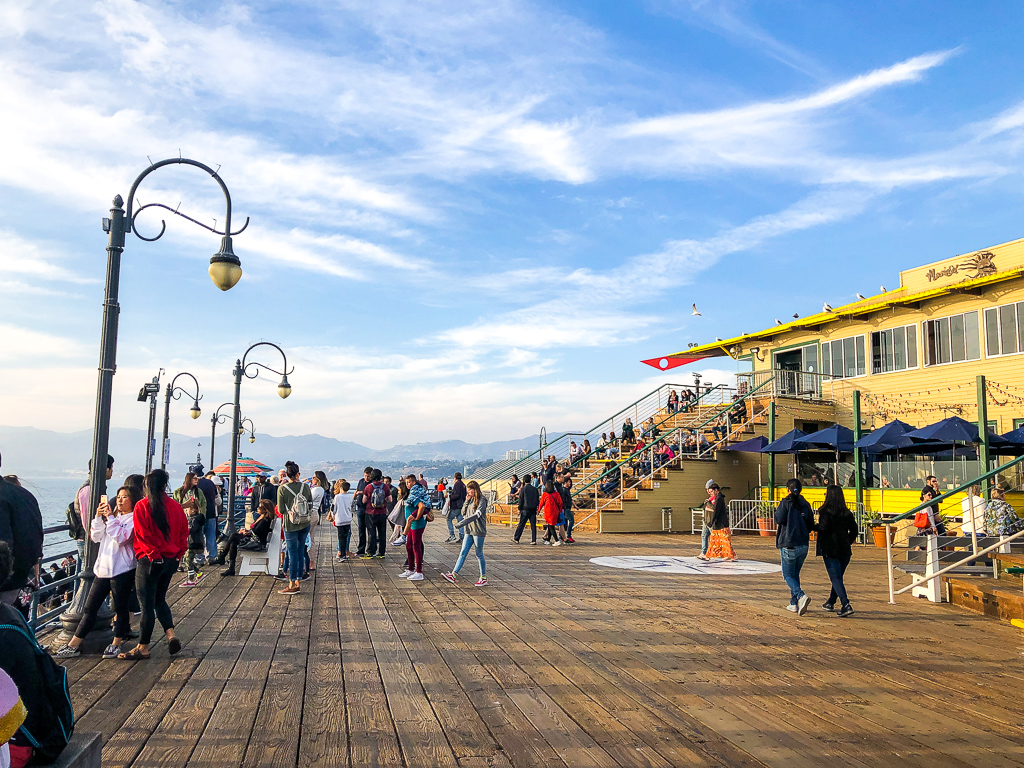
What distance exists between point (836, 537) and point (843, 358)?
19.1 metres

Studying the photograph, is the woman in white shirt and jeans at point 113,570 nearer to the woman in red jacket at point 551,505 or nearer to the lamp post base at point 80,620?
the lamp post base at point 80,620

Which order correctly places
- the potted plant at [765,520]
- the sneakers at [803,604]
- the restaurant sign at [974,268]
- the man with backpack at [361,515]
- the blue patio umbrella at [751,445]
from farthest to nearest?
the blue patio umbrella at [751,445]
the potted plant at [765,520]
the restaurant sign at [974,268]
the man with backpack at [361,515]
the sneakers at [803,604]

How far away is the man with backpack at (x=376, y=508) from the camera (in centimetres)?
1485


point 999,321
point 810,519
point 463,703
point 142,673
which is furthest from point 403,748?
point 999,321

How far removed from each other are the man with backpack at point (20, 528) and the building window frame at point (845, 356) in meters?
25.7

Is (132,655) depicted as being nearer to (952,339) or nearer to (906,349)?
(952,339)

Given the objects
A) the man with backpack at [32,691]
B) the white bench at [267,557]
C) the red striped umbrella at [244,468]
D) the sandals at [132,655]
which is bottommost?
the sandals at [132,655]

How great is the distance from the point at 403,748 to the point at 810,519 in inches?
270

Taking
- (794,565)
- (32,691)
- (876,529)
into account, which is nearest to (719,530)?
(794,565)

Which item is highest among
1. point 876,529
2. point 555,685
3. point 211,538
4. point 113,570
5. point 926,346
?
point 926,346

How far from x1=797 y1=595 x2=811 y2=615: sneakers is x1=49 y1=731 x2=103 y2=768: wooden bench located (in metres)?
8.12

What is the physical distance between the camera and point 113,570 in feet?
22.4

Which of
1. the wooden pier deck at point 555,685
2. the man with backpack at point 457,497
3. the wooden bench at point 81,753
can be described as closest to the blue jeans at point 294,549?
the wooden pier deck at point 555,685

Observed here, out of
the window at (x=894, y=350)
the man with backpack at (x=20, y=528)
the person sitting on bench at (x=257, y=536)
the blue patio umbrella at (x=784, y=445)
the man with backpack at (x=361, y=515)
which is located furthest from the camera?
the window at (x=894, y=350)
